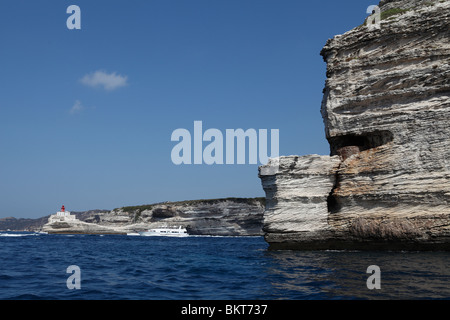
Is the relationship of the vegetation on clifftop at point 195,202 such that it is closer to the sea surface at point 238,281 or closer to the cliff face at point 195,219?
the cliff face at point 195,219

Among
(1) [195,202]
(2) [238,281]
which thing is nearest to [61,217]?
(1) [195,202]

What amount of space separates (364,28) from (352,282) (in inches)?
897

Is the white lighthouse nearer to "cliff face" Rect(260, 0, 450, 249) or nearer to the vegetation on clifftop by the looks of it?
the vegetation on clifftop

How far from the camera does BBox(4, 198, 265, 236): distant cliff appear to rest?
317 ft

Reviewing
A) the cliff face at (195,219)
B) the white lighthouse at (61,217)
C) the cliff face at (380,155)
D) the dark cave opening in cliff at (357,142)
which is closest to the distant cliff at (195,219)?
the cliff face at (195,219)

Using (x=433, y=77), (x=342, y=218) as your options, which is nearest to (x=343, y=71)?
(x=433, y=77)

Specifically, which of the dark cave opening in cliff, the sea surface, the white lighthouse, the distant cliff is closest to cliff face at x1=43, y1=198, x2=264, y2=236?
the distant cliff

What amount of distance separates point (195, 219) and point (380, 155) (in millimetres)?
78451

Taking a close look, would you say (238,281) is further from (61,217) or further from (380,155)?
(61,217)

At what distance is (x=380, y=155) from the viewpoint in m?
26.9

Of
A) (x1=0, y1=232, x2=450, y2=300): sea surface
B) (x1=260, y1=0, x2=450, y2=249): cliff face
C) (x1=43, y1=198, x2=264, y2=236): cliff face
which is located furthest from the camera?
(x1=43, y1=198, x2=264, y2=236): cliff face

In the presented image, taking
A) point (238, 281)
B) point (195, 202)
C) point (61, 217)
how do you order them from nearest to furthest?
point (238, 281), point (195, 202), point (61, 217)

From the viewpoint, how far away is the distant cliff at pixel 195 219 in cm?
9662
